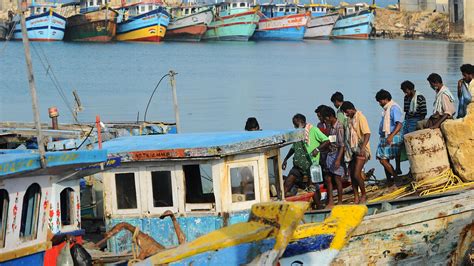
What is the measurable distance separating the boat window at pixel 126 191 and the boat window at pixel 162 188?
0.21 m

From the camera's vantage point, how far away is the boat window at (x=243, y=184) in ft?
34.3

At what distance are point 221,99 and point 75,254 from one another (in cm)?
2652

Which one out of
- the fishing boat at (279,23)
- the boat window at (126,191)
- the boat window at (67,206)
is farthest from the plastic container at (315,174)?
the fishing boat at (279,23)

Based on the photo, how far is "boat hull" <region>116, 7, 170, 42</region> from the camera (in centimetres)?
7662

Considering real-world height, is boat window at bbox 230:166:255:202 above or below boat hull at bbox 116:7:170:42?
below

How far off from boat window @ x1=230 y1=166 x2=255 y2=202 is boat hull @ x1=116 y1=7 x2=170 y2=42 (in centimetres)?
6631

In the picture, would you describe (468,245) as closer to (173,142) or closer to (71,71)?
(173,142)

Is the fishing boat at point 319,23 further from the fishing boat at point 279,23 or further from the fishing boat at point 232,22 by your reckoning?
the fishing boat at point 232,22

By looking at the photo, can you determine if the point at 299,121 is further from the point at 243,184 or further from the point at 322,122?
the point at 243,184

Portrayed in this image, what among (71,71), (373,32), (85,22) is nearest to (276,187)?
(71,71)

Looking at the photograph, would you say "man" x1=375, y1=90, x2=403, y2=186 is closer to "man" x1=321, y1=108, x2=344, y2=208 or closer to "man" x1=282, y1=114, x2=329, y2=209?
"man" x1=321, y1=108, x2=344, y2=208


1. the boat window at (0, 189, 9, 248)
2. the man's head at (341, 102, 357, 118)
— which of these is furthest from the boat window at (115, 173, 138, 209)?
the man's head at (341, 102, 357, 118)

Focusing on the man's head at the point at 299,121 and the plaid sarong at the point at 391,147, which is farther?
the plaid sarong at the point at 391,147

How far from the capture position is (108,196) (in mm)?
10445
